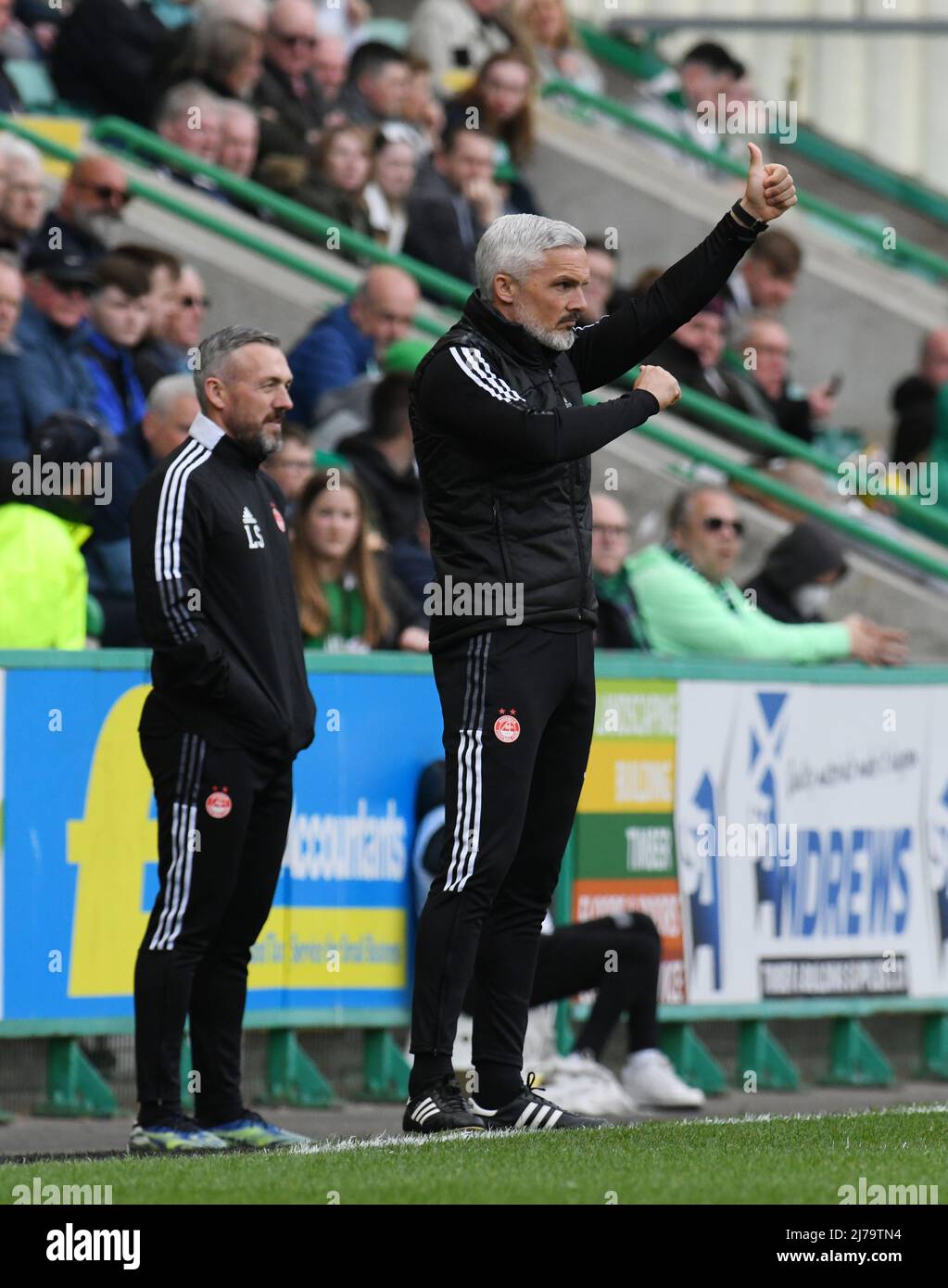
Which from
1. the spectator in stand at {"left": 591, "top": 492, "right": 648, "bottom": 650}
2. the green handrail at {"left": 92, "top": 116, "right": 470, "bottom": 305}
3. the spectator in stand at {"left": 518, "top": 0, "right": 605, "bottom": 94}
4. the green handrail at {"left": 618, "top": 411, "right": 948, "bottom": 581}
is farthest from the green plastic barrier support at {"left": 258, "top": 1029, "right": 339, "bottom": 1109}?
the spectator in stand at {"left": 518, "top": 0, "right": 605, "bottom": 94}

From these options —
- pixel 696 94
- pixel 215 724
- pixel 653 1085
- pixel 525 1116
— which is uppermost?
pixel 696 94

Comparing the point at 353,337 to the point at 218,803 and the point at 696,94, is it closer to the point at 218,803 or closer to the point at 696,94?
the point at 218,803

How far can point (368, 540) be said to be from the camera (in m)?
10.1

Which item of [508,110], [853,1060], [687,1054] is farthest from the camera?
Result: [508,110]

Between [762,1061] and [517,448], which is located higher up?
[517,448]

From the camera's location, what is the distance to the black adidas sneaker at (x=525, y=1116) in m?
6.73

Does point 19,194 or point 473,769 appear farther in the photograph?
point 19,194

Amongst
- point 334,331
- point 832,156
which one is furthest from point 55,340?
point 832,156

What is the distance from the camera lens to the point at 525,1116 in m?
6.75

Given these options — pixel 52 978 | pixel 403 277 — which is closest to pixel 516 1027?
pixel 52 978

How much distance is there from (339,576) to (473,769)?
3.60 meters

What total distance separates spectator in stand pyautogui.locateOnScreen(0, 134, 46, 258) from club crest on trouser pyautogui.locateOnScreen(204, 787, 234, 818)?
463 centimetres

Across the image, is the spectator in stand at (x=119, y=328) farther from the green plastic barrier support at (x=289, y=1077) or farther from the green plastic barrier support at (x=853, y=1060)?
the green plastic barrier support at (x=853, y=1060)

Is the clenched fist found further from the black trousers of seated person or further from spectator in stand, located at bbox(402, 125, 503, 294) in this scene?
spectator in stand, located at bbox(402, 125, 503, 294)
